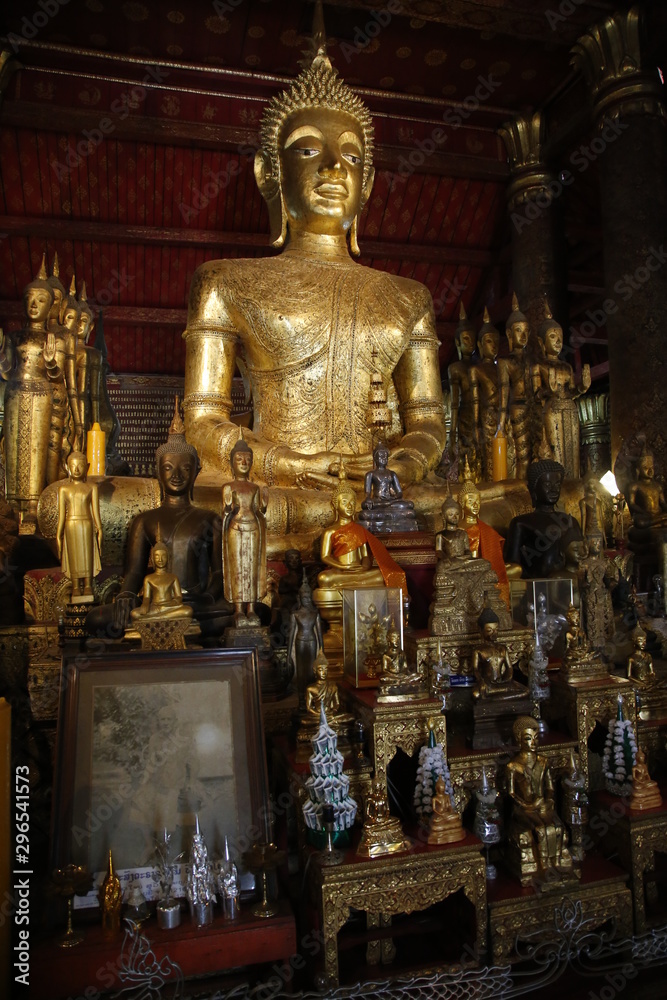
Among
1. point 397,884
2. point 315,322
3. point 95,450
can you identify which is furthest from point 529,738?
point 315,322

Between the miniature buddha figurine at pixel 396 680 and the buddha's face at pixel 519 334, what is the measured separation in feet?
10.7

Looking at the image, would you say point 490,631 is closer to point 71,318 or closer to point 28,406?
point 28,406

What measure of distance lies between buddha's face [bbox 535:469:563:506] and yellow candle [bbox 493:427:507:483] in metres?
0.94

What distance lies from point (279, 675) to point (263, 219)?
19.7 feet

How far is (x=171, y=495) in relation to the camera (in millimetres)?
2895

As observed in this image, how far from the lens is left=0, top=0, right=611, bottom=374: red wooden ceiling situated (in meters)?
5.87

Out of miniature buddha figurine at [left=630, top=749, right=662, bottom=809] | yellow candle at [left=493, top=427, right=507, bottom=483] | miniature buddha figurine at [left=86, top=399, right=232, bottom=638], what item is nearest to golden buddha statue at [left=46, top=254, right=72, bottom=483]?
miniature buddha figurine at [left=86, top=399, right=232, bottom=638]

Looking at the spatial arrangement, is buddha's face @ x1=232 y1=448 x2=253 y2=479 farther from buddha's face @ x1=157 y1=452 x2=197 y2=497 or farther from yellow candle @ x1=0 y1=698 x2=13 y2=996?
yellow candle @ x1=0 y1=698 x2=13 y2=996

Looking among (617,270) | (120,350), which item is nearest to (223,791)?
(617,270)

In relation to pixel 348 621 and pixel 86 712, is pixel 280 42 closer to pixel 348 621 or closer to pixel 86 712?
pixel 348 621

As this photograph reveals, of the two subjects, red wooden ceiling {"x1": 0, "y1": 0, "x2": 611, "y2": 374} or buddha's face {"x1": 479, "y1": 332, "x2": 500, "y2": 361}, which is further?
red wooden ceiling {"x1": 0, "y1": 0, "x2": 611, "y2": 374}

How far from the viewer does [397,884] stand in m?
1.65

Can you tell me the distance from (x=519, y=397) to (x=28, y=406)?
286 cm

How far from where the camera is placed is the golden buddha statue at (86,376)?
12.8 ft
